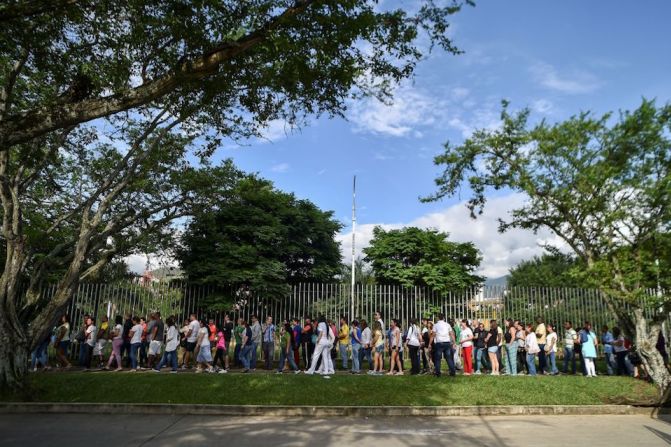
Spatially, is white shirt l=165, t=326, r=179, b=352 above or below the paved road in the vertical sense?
above

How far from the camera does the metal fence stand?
55.7ft

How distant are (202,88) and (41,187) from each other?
11.8 meters

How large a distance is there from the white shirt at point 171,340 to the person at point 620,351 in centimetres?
1288

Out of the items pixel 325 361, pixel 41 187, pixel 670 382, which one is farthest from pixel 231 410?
pixel 41 187

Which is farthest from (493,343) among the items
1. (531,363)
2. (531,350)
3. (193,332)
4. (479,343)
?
(193,332)

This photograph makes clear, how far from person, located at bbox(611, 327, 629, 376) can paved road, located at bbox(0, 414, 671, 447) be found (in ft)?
15.6

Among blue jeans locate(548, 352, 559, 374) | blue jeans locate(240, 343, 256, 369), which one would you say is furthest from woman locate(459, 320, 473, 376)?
blue jeans locate(240, 343, 256, 369)

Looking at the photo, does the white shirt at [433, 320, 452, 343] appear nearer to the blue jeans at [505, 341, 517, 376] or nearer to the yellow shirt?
the blue jeans at [505, 341, 517, 376]

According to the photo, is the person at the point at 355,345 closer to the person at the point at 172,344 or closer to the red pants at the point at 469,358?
the red pants at the point at 469,358

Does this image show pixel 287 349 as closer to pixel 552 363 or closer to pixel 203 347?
pixel 203 347

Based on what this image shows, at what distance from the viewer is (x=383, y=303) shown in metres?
18.3

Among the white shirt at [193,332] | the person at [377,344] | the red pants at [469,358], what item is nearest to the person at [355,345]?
the person at [377,344]

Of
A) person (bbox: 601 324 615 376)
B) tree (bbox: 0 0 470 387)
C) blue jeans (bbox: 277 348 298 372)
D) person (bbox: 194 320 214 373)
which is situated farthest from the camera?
person (bbox: 601 324 615 376)

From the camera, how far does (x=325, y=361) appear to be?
12.9 m
